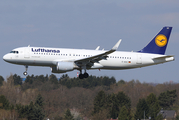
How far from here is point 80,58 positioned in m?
49.7

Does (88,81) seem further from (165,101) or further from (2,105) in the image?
(2,105)

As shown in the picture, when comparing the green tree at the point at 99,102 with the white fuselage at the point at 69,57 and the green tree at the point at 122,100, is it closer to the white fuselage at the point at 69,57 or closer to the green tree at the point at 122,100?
the green tree at the point at 122,100

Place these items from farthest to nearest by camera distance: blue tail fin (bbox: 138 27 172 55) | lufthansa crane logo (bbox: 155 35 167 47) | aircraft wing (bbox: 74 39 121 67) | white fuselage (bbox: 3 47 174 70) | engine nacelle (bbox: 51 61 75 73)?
lufthansa crane logo (bbox: 155 35 167 47) < blue tail fin (bbox: 138 27 172 55) < white fuselage (bbox: 3 47 174 70) < engine nacelle (bbox: 51 61 75 73) < aircraft wing (bbox: 74 39 121 67)

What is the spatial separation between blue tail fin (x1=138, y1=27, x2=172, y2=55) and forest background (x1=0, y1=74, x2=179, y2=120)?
4516 centimetres

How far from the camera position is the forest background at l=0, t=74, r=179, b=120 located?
97.5 m

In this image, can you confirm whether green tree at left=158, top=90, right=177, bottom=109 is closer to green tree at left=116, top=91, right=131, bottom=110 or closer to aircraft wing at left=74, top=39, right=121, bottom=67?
green tree at left=116, top=91, right=131, bottom=110

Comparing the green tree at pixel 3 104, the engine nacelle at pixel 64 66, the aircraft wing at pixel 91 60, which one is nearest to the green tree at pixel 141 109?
the green tree at pixel 3 104

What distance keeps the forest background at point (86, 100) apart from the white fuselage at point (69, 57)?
144 feet

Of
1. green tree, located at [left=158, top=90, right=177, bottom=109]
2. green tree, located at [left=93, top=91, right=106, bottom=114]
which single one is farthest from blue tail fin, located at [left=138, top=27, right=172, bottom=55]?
green tree, located at [left=158, top=90, right=177, bottom=109]

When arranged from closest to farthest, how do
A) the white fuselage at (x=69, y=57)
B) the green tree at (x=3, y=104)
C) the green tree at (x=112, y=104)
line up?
the white fuselage at (x=69, y=57)
the green tree at (x=3, y=104)
the green tree at (x=112, y=104)

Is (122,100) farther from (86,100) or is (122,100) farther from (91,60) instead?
(91,60)

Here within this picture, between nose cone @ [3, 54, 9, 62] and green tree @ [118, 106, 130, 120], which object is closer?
nose cone @ [3, 54, 9, 62]

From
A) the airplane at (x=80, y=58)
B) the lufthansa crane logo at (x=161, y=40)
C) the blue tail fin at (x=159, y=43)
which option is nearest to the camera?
the airplane at (x=80, y=58)

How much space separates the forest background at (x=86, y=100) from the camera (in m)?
97.5
